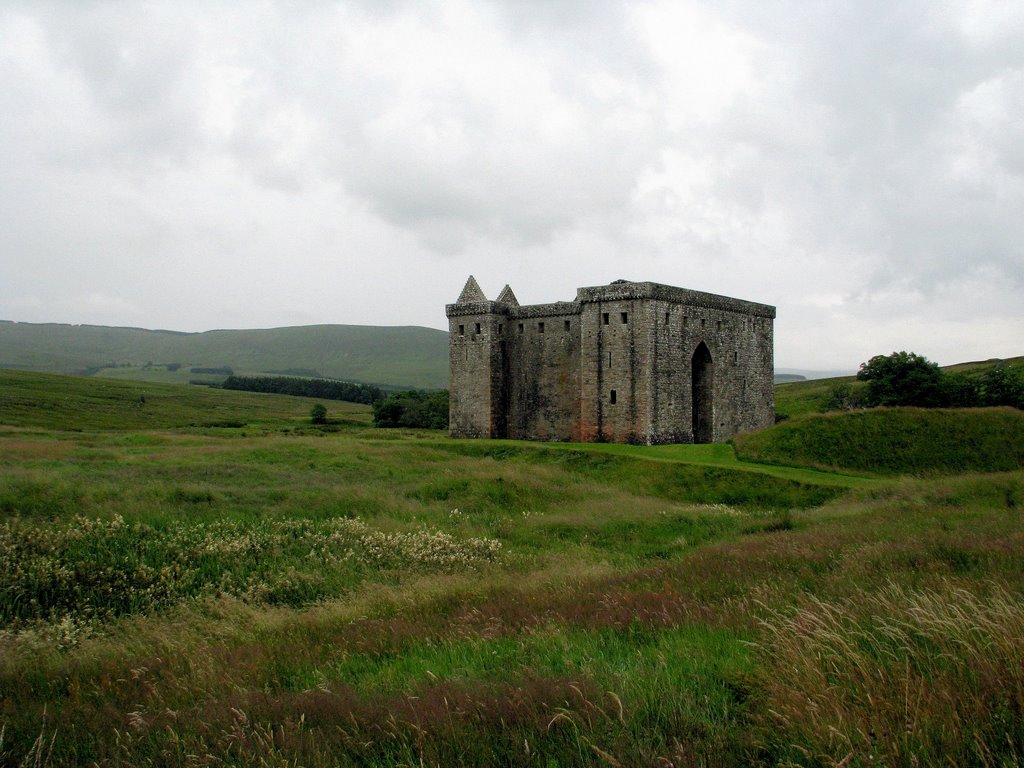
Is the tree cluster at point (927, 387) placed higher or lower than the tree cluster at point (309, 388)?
higher

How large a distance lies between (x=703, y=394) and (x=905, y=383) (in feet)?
47.8

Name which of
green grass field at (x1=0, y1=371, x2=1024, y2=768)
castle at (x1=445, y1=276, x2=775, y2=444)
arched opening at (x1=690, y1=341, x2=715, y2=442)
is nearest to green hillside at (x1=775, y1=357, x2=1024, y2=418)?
castle at (x1=445, y1=276, x2=775, y2=444)

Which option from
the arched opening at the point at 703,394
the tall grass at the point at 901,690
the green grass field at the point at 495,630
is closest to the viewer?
the tall grass at the point at 901,690

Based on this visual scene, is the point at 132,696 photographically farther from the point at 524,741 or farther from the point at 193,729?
the point at 524,741

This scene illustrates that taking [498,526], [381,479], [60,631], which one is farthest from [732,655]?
[381,479]

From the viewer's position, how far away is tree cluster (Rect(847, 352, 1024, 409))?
1780 inches

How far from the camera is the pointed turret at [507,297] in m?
47.6

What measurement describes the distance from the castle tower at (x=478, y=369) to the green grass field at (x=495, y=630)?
907 inches

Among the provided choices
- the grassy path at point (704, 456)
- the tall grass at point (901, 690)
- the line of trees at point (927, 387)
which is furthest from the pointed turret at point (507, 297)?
the tall grass at point (901, 690)

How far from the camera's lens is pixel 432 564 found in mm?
13617

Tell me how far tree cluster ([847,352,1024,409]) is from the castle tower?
24.5m

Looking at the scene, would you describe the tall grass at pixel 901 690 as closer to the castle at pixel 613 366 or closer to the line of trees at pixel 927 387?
the castle at pixel 613 366

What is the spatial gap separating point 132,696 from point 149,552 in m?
7.05

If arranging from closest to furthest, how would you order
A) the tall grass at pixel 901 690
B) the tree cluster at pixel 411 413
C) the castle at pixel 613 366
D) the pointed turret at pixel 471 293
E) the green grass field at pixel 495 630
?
the tall grass at pixel 901 690 < the green grass field at pixel 495 630 < the castle at pixel 613 366 < the pointed turret at pixel 471 293 < the tree cluster at pixel 411 413
